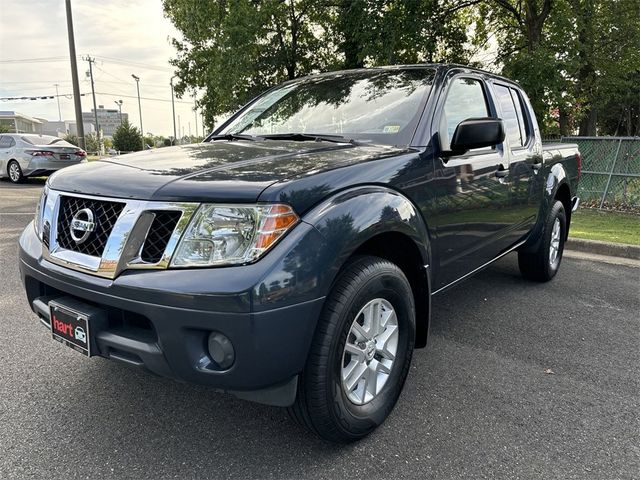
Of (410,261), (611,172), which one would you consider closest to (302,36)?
(611,172)

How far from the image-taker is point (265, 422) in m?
2.41

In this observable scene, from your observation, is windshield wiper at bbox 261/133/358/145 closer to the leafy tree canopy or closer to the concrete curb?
the concrete curb

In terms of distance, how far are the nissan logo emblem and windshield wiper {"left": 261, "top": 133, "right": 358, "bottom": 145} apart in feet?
4.17

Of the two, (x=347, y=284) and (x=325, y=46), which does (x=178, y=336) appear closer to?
(x=347, y=284)

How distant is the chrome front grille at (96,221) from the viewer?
1.96 meters

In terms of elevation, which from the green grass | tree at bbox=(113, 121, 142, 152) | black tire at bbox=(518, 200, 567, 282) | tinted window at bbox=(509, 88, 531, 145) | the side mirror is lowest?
the green grass

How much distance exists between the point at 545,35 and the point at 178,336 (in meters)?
14.3

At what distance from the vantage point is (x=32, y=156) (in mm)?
12758

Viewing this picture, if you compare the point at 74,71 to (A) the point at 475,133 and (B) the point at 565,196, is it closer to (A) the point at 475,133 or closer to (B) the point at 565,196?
(B) the point at 565,196

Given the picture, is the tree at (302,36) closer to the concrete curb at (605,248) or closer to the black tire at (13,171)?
the black tire at (13,171)

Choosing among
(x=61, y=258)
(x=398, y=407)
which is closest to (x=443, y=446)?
(x=398, y=407)

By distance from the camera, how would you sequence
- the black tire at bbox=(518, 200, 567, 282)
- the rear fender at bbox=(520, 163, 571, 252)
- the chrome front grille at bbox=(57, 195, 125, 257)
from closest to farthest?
the chrome front grille at bbox=(57, 195, 125, 257)
the rear fender at bbox=(520, 163, 571, 252)
the black tire at bbox=(518, 200, 567, 282)

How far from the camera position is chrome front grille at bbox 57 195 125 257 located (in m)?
1.96

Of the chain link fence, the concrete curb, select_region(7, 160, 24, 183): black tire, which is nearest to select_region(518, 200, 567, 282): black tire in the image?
the concrete curb
